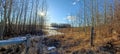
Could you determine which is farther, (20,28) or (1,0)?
(20,28)

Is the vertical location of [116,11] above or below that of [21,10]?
below

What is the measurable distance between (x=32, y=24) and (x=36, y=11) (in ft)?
12.9


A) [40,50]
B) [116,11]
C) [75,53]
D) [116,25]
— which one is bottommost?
[75,53]

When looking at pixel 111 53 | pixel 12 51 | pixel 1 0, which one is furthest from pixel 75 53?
pixel 1 0

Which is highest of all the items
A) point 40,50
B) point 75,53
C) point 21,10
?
point 21,10

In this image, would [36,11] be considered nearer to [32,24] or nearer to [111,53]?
[32,24]

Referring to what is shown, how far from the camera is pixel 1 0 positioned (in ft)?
69.0

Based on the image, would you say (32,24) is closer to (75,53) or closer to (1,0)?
(1,0)

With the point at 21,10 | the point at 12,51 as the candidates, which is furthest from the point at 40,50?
the point at 21,10

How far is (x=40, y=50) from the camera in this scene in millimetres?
6516

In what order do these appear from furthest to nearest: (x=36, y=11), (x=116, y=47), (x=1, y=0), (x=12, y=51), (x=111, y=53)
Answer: (x=36, y=11)
(x=1, y=0)
(x=116, y=47)
(x=111, y=53)
(x=12, y=51)

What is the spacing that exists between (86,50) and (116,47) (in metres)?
A: 2.09

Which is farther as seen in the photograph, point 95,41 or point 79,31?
point 79,31

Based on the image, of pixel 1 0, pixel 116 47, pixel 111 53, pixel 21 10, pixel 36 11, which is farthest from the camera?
pixel 36 11
